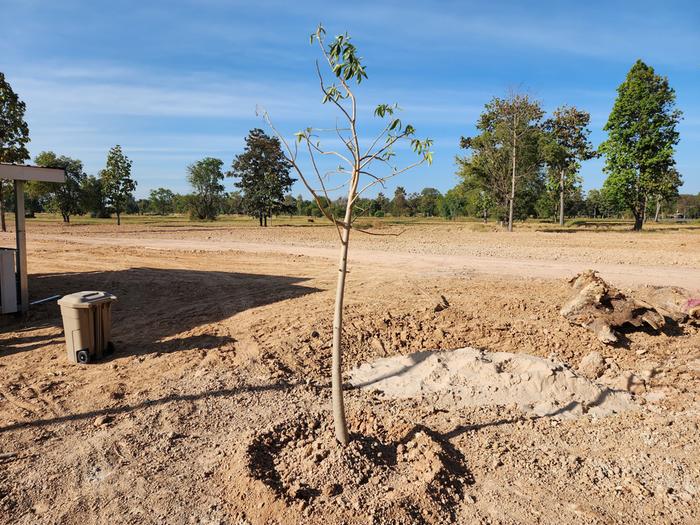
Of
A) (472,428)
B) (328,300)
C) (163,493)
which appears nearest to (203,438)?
(163,493)

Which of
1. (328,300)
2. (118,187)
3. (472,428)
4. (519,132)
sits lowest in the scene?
(472,428)

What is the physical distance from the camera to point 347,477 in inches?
131

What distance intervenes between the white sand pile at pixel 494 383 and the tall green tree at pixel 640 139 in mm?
30829

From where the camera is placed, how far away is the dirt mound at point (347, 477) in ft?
9.90

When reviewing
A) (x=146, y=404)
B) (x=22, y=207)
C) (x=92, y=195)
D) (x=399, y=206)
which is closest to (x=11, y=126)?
(x=22, y=207)

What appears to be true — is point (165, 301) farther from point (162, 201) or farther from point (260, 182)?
point (162, 201)

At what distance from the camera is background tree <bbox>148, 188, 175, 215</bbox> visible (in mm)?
88562

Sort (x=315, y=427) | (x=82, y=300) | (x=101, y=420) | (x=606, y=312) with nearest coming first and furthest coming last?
(x=315, y=427) → (x=101, y=420) → (x=82, y=300) → (x=606, y=312)

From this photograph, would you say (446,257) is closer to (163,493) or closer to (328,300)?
(328,300)

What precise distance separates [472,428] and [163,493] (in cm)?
275

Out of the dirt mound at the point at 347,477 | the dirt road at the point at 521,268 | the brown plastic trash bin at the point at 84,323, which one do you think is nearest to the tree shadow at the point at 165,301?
the brown plastic trash bin at the point at 84,323

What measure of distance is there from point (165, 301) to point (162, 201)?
284 feet

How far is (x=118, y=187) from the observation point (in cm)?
4238

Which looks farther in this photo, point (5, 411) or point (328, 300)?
point (328, 300)
